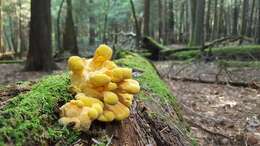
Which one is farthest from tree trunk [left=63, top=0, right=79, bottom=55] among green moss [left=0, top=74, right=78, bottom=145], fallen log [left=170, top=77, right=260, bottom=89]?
green moss [left=0, top=74, right=78, bottom=145]

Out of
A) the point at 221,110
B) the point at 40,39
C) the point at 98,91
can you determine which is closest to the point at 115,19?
the point at 40,39

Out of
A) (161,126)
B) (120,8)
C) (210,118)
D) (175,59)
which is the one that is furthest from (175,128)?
(120,8)

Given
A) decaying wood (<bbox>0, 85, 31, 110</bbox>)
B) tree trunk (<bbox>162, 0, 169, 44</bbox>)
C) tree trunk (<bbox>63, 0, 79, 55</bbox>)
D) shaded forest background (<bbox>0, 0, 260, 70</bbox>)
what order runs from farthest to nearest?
tree trunk (<bbox>162, 0, 169, 44</bbox>) < tree trunk (<bbox>63, 0, 79, 55</bbox>) < shaded forest background (<bbox>0, 0, 260, 70</bbox>) < decaying wood (<bbox>0, 85, 31, 110</bbox>)

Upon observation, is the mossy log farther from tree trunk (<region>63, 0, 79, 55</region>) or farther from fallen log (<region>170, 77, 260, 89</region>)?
tree trunk (<region>63, 0, 79, 55</region>)

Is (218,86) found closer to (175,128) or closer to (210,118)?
(210,118)

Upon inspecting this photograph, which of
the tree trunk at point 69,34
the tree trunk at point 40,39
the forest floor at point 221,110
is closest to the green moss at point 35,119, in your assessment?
the forest floor at point 221,110

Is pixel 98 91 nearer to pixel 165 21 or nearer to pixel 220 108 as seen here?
pixel 220 108
